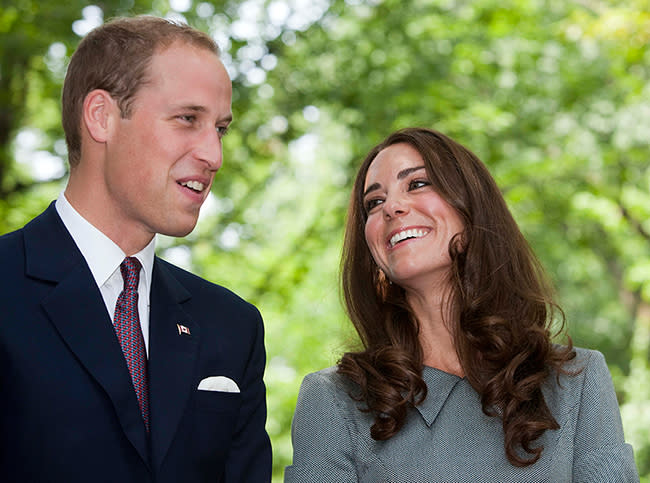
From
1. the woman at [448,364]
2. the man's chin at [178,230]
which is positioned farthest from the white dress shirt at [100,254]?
the woman at [448,364]

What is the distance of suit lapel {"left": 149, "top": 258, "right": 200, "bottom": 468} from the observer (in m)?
2.01

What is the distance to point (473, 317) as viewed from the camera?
2.85 metres

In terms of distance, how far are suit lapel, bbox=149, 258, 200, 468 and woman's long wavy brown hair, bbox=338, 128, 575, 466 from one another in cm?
77

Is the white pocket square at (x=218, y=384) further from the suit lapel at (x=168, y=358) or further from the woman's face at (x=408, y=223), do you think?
the woman's face at (x=408, y=223)

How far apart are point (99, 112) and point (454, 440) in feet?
5.05

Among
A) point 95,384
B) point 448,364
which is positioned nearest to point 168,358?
point 95,384

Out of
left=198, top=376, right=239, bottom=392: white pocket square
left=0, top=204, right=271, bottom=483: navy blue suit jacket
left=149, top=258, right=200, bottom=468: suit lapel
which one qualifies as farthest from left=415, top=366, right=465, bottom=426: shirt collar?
left=149, top=258, right=200, bottom=468: suit lapel

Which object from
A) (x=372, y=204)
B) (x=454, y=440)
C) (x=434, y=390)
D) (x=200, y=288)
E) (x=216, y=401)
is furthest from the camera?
(x=372, y=204)

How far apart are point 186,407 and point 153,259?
A: 1.44 feet

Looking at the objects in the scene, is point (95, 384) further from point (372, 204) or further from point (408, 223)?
point (372, 204)

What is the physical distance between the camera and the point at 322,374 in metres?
2.82

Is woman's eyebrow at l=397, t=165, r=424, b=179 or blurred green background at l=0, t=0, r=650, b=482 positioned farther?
blurred green background at l=0, t=0, r=650, b=482

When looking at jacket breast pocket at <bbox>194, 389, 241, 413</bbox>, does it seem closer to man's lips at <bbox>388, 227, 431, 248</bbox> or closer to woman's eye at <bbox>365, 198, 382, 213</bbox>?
man's lips at <bbox>388, 227, 431, 248</bbox>

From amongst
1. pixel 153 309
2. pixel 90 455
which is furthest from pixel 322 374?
pixel 90 455
